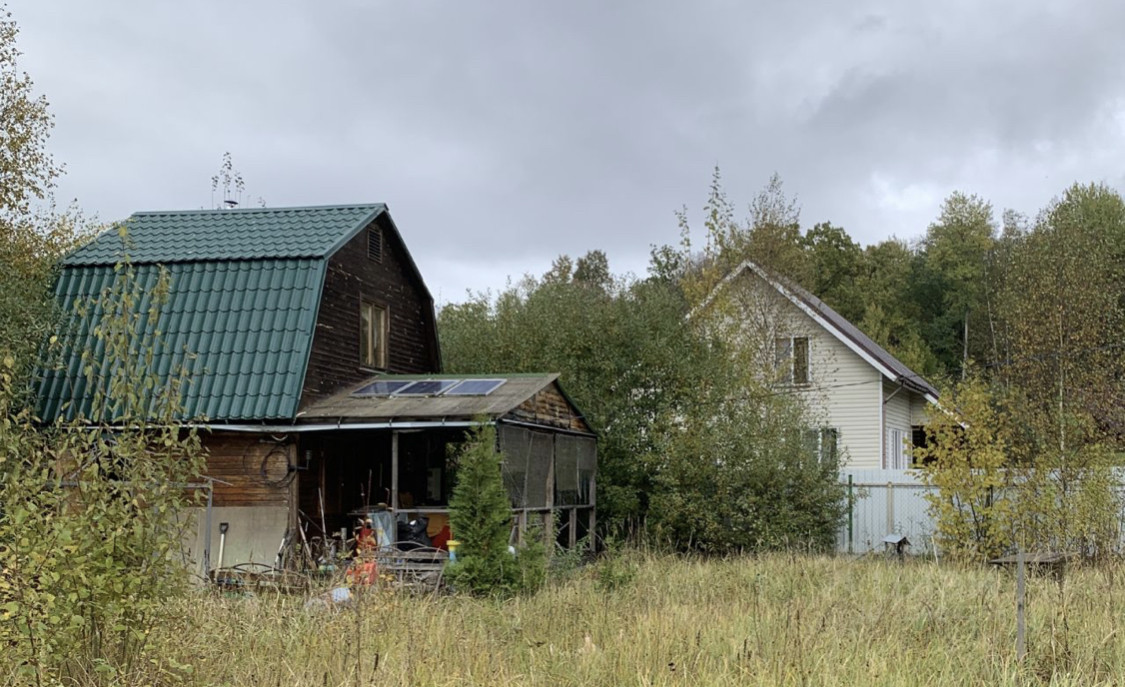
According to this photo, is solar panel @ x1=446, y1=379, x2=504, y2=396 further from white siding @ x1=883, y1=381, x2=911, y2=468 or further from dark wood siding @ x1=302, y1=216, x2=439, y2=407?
white siding @ x1=883, y1=381, x2=911, y2=468

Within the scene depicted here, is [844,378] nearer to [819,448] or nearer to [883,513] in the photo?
[883,513]

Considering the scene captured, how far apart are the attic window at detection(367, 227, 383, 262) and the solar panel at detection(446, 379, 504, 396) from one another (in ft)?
10.8

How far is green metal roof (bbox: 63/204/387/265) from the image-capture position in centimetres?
1803

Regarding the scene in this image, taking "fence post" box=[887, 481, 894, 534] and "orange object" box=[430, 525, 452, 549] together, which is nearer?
"orange object" box=[430, 525, 452, 549]

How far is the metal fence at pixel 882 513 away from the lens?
71.4 feet

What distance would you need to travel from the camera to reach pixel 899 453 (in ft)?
108

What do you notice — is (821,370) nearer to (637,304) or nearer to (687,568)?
(637,304)

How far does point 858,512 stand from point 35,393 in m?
A: 14.6

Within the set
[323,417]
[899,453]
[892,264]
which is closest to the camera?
[323,417]

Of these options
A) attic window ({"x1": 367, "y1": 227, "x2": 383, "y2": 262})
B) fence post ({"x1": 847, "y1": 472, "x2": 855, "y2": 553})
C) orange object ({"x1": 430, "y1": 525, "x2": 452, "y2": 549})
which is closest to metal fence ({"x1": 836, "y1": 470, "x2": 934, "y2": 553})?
fence post ({"x1": 847, "y1": 472, "x2": 855, "y2": 553})

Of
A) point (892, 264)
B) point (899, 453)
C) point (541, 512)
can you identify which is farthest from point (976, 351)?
point (541, 512)

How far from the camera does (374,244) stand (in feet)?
64.4

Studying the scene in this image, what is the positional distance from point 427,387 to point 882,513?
387 inches

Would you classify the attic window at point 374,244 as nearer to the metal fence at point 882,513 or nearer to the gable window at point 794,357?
the metal fence at point 882,513
